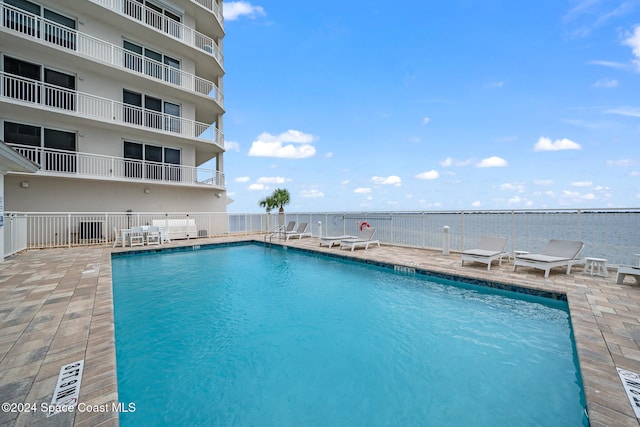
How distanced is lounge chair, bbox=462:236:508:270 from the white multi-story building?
12520 mm

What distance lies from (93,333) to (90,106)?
12.5 meters

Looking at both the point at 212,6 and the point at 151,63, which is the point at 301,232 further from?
the point at 212,6

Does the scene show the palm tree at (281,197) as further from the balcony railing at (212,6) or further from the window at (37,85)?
the balcony railing at (212,6)

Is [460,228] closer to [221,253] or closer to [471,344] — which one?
[471,344]

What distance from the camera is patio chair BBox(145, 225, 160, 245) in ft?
34.6

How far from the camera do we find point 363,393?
2.66m

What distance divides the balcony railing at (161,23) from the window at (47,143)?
17.8 feet

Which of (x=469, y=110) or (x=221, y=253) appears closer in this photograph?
(x=221, y=253)

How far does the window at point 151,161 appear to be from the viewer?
41.8 feet

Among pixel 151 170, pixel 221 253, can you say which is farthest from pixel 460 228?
pixel 151 170

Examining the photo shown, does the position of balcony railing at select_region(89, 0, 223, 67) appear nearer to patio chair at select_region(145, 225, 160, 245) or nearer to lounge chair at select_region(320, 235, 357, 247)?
patio chair at select_region(145, 225, 160, 245)

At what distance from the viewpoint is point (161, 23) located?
13344mm

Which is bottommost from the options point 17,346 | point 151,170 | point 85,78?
point 17,346

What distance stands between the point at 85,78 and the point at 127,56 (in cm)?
206
